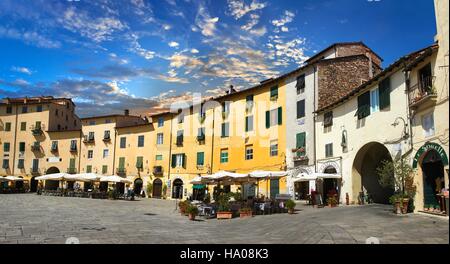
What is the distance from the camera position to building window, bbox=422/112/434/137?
15.8m

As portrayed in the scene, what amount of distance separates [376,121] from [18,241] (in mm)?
Answer: 19048

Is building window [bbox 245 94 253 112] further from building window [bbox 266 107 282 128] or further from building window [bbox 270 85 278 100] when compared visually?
building window [bbox 270 85 278 100]

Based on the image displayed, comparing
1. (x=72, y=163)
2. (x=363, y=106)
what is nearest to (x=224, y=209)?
(x=363, y=106)

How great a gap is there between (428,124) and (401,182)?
3.31 m

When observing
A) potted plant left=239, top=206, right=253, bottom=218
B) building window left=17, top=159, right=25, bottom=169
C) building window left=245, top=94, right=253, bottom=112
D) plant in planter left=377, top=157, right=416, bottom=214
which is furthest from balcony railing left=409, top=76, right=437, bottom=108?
building window left=17, top=159, right=25, bottom=169

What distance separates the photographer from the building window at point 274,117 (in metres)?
34.0

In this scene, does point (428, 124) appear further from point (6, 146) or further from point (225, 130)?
point (6, 146)

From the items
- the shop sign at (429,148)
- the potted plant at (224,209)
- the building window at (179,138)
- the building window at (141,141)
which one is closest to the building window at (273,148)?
the building window at (179,138)

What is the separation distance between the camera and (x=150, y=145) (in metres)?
47.0

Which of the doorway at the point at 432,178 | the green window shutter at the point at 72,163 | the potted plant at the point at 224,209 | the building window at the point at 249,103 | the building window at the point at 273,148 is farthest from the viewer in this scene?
the green window shutter at the point at 72,163

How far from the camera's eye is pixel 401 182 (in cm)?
1789

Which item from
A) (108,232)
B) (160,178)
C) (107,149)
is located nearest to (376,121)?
(108,232)

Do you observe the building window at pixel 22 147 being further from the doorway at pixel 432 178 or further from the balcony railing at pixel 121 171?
the doorway at pixel 432 178

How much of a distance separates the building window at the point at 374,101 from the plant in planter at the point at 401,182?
157 inches
